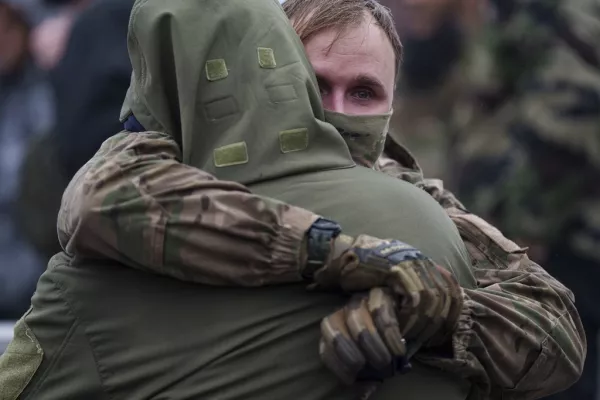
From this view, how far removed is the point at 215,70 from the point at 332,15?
0.36m

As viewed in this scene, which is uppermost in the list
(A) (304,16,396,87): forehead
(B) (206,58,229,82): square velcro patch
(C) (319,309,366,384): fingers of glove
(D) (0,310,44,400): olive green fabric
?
(B) (206,58,229,82): square velcro patch

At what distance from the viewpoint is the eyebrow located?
2332 millimetres

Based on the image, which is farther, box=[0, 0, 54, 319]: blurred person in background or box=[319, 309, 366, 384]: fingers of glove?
box=[0, 0, 54, 319]: blurred person in background

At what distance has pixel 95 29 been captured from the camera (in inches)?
176

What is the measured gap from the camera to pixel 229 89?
2.10 metres

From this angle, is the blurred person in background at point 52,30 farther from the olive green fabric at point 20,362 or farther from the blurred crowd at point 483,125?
the olive green fabric at point 20,362

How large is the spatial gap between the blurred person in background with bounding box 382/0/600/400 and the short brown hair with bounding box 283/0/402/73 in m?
2.90

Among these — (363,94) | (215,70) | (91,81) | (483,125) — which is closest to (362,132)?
(363,94)

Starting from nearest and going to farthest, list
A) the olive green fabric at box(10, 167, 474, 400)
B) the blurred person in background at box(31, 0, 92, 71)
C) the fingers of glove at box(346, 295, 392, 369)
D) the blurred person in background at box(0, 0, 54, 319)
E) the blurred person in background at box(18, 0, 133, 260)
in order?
1. the fingers of glove at box(346, 295, 392, 369)
2. the olive green fabric at box(10, 167, 474, 400)
3. the blurred person in background at box(18, 0, 133, 260)
4. the blurred person in background at box(31, 0, 92, 71)
5. the blurred person in background at box(0, 0, 54, 319)

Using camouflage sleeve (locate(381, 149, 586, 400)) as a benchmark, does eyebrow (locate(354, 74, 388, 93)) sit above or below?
above

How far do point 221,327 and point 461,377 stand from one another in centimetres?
44

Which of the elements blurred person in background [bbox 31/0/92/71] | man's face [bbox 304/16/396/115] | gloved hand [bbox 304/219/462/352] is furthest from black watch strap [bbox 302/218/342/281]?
blurred person in background [bbox 31/0/92/71]

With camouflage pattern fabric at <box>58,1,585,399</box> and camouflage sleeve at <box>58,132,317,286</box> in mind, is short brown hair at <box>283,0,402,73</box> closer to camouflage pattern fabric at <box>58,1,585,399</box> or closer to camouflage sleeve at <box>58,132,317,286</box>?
camouflage pattern fabric at <box>58,1,585,399</box>

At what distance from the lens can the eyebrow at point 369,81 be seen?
7.65ft
